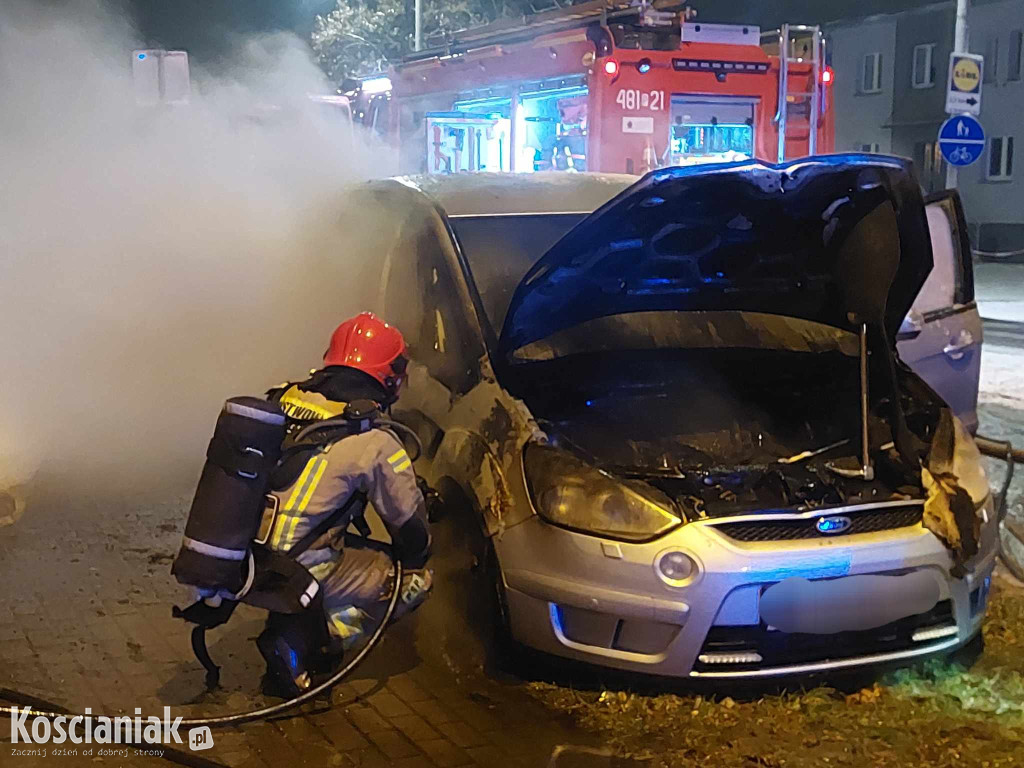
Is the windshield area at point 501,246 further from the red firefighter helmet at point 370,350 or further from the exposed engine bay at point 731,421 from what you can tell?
the red firefighter helmet at point 370,350

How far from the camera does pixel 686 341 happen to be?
16.7 ft

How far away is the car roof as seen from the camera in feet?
16.9

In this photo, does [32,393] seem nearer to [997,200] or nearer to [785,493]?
[785,493]

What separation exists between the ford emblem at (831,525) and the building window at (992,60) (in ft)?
104

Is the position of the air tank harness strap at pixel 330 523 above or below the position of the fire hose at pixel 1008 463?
above

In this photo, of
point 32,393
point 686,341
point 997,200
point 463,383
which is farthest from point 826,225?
point 997,200

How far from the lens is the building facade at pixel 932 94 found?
31828mm

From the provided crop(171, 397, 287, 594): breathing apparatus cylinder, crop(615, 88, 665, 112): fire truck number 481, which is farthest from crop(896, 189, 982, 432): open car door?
crop(615, 88, 665, 112): fire truck number 481

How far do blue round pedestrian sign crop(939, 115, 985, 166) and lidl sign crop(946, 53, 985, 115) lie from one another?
0.16 metres

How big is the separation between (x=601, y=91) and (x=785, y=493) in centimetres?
Result: 785

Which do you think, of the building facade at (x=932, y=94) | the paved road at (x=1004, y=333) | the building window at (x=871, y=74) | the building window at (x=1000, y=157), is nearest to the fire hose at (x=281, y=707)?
the paved road at (x=1004, y=333)

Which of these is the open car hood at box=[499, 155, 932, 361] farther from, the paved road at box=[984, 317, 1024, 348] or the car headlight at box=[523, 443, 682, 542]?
the paved road at box=[984, 317, 1024, 348]

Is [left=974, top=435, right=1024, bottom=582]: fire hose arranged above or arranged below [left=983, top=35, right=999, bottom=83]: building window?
below

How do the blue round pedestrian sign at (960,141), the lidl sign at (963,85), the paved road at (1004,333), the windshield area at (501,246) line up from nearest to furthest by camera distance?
the windshield area at (501,246) → the blue round pedestrian sign at (960,141) → the lidl sign at (963,85) → the paved road at (1004,333)
